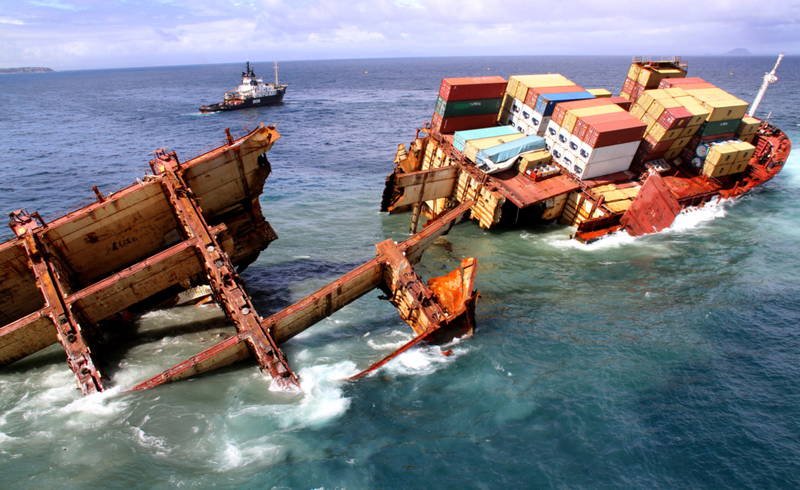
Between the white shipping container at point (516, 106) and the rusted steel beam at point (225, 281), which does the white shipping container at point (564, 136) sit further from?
the rusted steel beam at point (225, 281)

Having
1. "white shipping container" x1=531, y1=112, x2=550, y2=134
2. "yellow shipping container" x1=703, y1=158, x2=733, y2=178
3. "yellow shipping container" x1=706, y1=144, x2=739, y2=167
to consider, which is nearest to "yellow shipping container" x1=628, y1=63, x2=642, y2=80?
"yellow shipping container" x1=706, y1=144, x2=739, y2=167

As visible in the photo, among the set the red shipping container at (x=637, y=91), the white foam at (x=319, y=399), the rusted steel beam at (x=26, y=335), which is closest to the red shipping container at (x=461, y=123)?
the red shipping container at (x=637, y=91)

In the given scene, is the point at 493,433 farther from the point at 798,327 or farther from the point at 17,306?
the point at 17,306

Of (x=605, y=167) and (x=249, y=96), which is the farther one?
(x=249, y=96)

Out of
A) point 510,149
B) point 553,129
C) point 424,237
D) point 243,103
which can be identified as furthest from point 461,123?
point 243,103

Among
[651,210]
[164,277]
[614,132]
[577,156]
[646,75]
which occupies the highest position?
[646,75]

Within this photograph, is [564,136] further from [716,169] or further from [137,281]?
[137,281]

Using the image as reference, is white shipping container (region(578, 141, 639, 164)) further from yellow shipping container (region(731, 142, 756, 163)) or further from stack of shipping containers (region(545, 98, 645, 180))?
yellow shipping container (region(731, 142, 756, 163))
